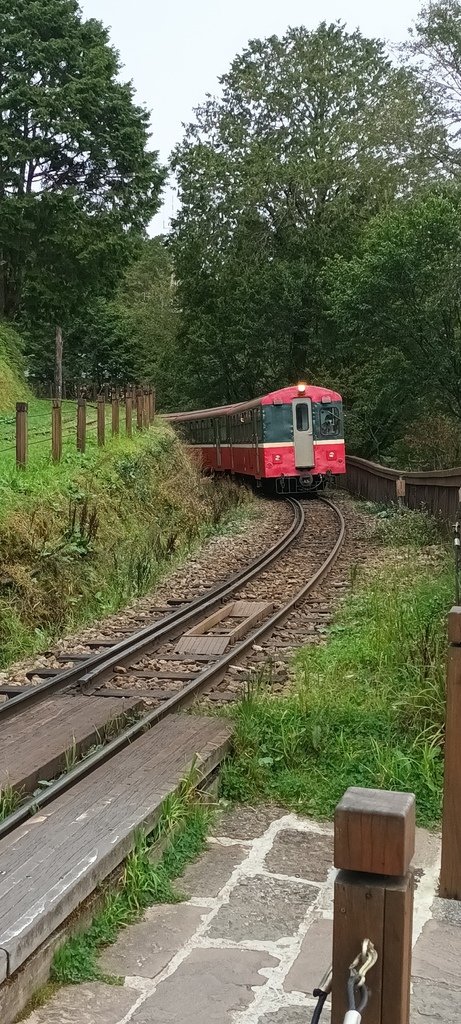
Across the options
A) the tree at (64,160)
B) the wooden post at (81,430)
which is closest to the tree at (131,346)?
the tree at (64,160)

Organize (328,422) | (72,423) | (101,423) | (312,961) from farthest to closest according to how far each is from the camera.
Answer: (328,422) → (72,423) → (101,423) → (312,961)

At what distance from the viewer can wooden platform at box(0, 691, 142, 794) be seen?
186 inches

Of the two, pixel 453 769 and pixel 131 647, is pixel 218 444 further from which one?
pixel 453 769

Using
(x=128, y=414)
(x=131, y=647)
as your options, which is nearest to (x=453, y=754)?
(x=131, y=647)

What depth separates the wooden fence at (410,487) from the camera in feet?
43.9

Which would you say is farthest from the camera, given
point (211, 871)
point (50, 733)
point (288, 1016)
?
point (50, 733)

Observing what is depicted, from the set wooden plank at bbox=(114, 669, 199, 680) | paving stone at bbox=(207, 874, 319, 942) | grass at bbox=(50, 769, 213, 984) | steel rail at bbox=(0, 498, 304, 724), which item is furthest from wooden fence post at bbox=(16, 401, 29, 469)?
paving stone at bbox=(207, 874, 319, 942)

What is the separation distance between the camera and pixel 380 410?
25.7 meters

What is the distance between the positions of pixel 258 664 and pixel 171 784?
3033 millimetres

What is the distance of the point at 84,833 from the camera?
3.75 m

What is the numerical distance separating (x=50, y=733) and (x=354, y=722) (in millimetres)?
1813

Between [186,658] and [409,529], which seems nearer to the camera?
[186,658]

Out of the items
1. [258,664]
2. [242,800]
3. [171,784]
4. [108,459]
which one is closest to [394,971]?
[171,784]

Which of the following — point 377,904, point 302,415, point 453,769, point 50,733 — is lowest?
point 50,733
